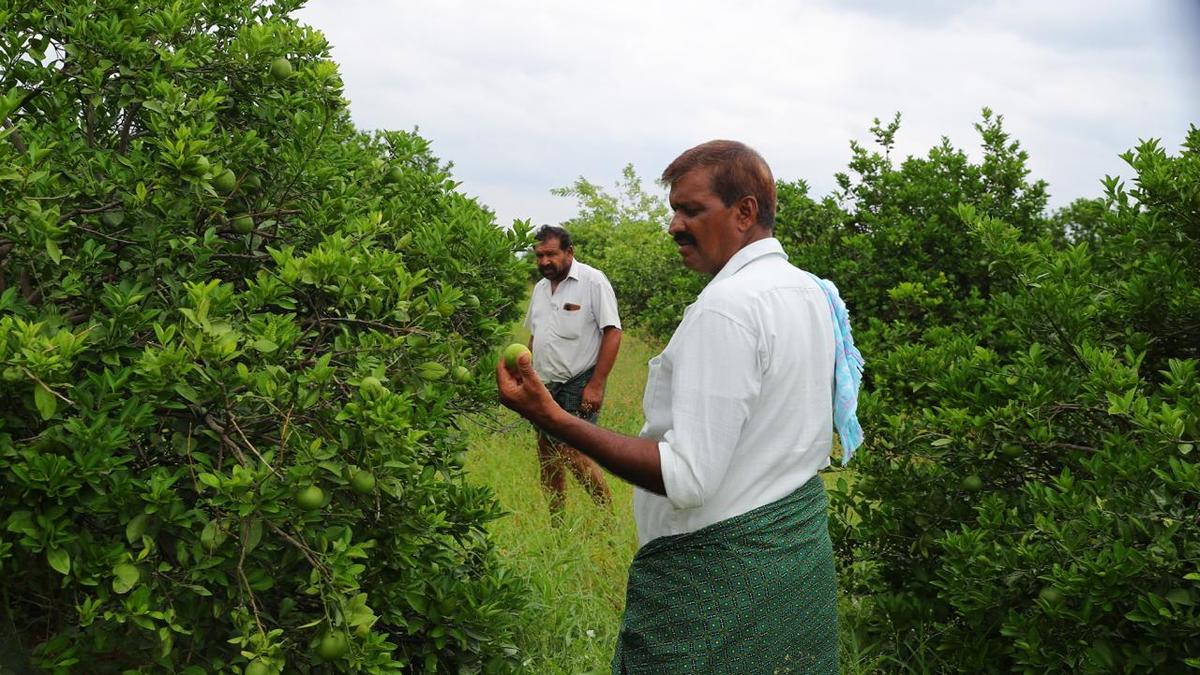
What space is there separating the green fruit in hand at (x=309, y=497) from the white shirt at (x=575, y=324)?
462cm

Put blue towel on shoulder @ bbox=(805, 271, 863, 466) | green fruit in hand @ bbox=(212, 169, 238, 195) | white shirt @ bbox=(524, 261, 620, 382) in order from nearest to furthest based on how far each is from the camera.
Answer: blue towel on shoulder @ bbox=(805, 271, 863, 466) < green fruit in hand @ bbox=(212, 169, 238, 195) < white shirt @ bbox=(524, 261, 620, 382)

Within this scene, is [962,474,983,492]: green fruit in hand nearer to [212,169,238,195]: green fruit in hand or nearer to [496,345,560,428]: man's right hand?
[496,345,560,428]: man's right hand

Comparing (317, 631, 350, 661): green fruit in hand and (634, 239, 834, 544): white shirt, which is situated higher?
(634, 239, 834, 544): white shirt

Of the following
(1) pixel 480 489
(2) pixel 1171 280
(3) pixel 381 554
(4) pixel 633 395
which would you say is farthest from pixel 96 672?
(4) pixel 633 395

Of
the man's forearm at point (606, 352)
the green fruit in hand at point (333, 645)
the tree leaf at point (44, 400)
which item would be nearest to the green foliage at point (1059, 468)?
the green fruit in hand at point (333, 645)

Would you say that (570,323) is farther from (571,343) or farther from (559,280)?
(559,280)

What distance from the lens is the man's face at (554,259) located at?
730cm

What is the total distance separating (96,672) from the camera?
293 centimetres

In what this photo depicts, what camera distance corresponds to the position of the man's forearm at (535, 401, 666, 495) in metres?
2.35

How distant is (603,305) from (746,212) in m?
4.58

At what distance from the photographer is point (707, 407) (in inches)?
91.6

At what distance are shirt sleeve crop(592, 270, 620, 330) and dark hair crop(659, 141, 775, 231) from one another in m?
4.48

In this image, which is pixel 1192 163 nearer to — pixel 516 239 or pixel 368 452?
pixel 516 239

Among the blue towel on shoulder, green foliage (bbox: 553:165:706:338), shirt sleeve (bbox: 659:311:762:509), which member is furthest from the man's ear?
green foliage (bbox: 553:165:706:338)
